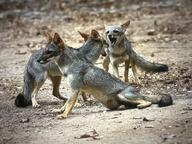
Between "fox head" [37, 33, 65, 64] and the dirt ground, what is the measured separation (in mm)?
982

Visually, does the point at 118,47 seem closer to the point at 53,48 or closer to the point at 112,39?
the point at 112,39

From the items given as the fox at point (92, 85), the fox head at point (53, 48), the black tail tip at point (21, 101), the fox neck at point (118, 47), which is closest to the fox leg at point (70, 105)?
the fox at point (92, 85)

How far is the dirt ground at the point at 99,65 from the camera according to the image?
886 centimetres

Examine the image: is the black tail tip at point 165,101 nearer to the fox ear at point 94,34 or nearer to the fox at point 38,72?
the fox at point 38,72

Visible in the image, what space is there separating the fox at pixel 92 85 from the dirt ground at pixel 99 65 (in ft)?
0.57

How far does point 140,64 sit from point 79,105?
7.07 ft

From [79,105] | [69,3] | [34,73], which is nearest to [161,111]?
[79,105]

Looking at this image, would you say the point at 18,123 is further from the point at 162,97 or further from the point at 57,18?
the point at 57,18

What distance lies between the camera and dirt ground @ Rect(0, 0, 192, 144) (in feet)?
29.1

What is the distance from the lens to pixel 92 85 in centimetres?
1041

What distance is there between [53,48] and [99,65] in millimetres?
4669

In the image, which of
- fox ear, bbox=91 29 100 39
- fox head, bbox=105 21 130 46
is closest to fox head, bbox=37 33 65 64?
fox ear, bbox=91 29 100 39

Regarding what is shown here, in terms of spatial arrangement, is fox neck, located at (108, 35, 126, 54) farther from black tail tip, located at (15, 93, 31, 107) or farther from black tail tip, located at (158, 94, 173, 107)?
black tail tip, located at (158, 94, 173, 107)

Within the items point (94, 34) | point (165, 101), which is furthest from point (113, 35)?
point (165, 101)
